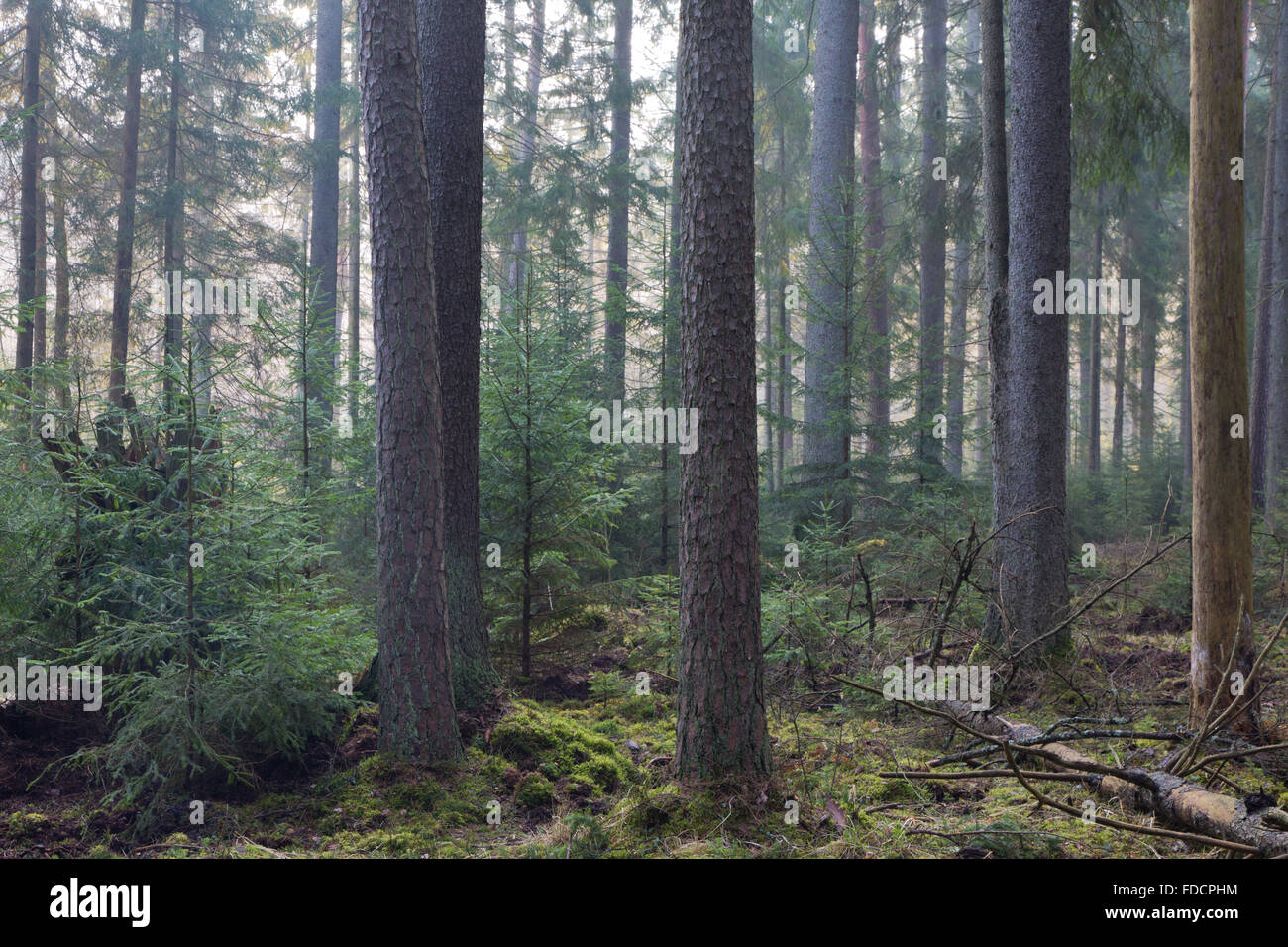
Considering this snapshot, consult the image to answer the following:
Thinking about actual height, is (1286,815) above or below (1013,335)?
below

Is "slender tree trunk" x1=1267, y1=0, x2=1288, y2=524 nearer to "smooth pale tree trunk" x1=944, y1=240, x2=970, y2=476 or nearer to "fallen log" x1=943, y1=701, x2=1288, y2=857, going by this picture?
"smooth pale tree trunk" x1=944, y1=240, x2=970, y2=476

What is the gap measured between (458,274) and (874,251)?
5.99 meters

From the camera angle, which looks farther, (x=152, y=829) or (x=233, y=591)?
(x=233, y=591)

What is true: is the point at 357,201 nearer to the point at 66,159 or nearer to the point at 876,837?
the point at 66,159

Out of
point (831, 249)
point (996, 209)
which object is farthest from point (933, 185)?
point (996, 209)

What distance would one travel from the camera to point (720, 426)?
4602mm

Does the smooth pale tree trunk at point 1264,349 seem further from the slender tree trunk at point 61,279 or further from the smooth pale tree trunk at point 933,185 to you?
the slender tree trunk at point 61,279

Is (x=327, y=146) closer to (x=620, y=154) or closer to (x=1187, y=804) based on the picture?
(x=620, y=154)

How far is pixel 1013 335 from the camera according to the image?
7.33m

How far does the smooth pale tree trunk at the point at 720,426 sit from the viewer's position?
4.57 m

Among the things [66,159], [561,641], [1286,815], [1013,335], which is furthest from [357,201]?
[1286,815]

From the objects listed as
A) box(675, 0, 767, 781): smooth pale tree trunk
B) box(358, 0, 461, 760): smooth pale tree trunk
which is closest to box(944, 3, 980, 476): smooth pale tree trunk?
box(675, 0, 767, 781): smooth pale tree trunk

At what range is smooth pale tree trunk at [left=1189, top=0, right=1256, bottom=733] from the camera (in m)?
5.13

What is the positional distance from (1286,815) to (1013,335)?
4.69 metres
